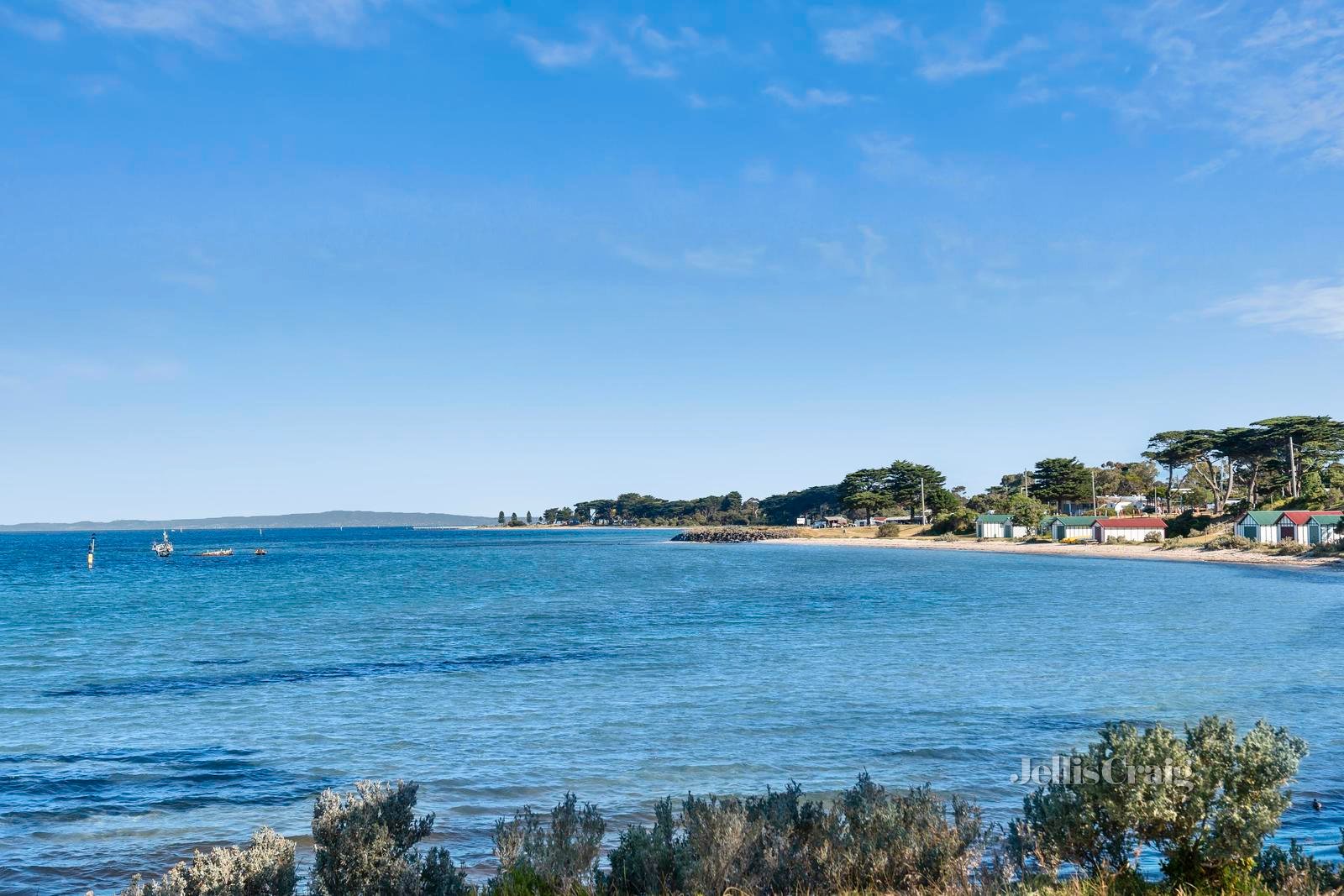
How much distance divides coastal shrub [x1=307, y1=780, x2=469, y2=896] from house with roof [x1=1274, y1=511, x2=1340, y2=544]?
101 metres

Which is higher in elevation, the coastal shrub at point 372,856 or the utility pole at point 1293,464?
the utility pole at point 1293,464

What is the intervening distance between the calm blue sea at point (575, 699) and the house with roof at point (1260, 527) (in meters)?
48.3

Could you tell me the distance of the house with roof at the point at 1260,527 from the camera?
9375 centimetres

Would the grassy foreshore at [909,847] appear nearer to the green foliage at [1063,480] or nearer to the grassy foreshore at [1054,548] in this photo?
the grassy foreshore at [1054,548]

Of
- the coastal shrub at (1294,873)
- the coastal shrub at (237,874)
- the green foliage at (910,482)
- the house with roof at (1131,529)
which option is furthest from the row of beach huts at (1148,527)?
the coastal shrub at (237,874)

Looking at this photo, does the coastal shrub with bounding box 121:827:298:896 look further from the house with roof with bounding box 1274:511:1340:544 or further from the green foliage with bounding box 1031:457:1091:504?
the green foliage with bounding box 1031:457:1091:504

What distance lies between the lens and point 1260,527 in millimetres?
95438

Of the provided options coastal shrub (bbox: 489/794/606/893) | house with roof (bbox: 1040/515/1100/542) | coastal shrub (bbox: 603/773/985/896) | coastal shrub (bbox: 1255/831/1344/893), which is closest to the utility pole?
house with roof (bbox: 1040/515/1100/542)

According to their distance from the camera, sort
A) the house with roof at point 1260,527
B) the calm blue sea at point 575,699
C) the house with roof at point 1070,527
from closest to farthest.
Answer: the calm blue sea at point 575,699, the house with roof at point 1260,527, the house with roof at point 1070,527

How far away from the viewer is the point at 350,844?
7820mm

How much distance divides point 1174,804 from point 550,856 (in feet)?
18.2

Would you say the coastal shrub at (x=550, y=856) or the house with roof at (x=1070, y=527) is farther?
the house with roof at (x=1070, y=527)

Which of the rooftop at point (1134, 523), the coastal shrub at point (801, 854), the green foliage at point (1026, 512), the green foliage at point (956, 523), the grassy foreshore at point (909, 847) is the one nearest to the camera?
the grassy foreshore at point (909, 847)

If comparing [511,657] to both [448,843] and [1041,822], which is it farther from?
[1041,822]
